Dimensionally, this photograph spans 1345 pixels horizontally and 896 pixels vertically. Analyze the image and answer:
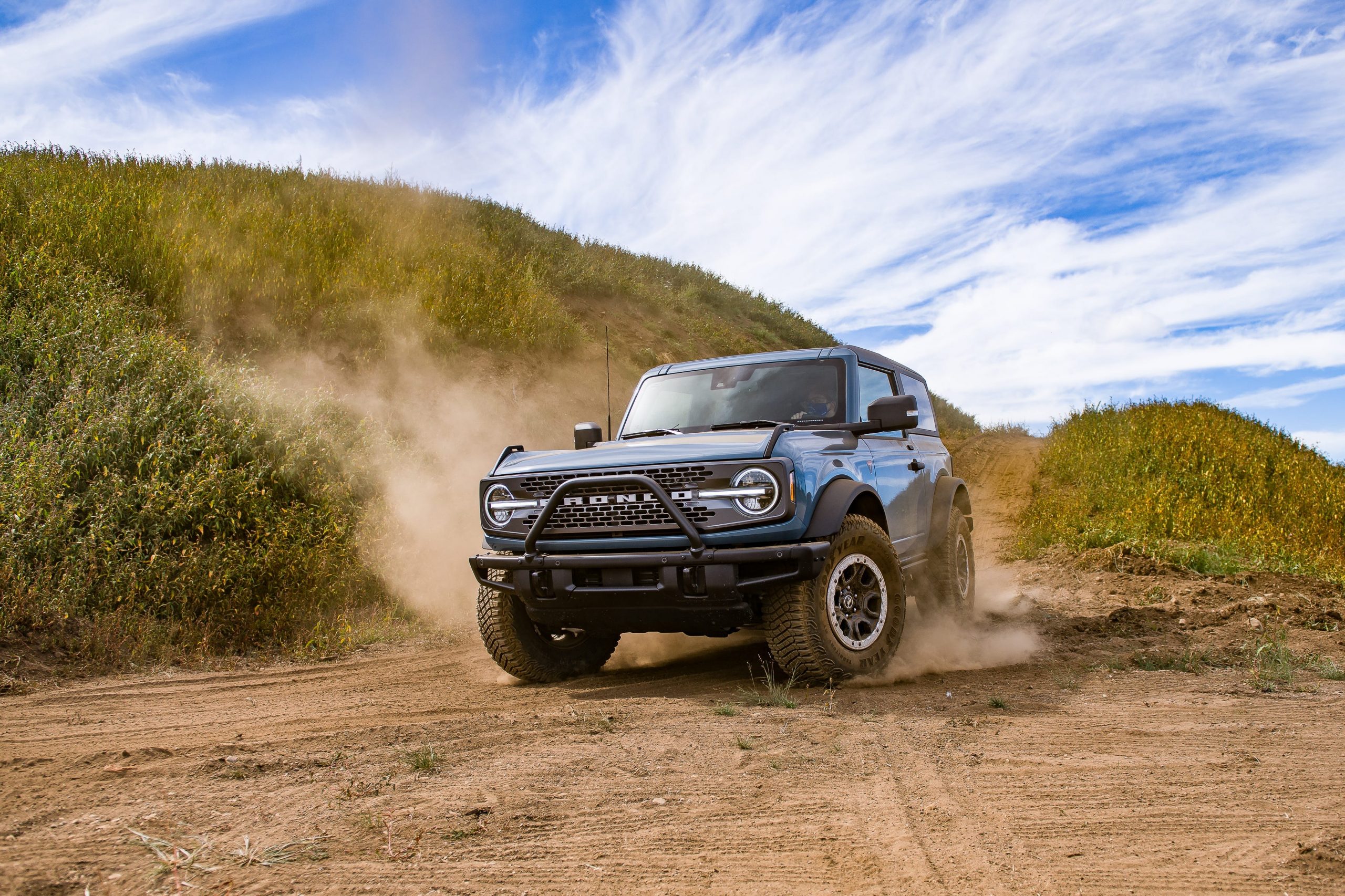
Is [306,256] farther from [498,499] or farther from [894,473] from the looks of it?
[894,473]

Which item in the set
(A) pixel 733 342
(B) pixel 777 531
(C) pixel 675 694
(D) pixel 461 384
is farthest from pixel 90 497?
(A) pixel 733 342

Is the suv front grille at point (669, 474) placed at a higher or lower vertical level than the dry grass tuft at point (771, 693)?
higher

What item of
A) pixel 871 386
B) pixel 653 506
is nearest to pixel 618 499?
pixel 653 506

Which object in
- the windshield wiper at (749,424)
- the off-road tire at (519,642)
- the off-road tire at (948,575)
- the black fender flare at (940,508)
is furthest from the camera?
the off-road tire at (948,575)

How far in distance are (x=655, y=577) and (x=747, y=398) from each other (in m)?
1.85

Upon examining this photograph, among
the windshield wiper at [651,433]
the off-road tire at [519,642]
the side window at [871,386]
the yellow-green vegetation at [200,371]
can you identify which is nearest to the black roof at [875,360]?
the side window at [871,386]

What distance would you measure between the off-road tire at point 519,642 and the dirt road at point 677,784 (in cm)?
18

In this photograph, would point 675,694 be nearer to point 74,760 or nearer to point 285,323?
point 74,760

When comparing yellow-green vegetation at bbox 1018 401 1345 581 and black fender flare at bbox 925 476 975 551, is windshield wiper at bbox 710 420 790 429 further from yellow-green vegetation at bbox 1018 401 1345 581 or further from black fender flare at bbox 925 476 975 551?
yellow-green vegetation at bbox 1018 401 1345 581

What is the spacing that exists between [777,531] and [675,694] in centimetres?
128

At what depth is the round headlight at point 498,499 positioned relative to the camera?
18.2 ft

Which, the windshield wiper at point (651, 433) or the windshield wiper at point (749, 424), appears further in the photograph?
the windshield wiper at point (651, 433)

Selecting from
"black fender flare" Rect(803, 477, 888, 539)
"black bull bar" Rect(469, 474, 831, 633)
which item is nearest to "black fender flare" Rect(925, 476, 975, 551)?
"black fender flare" Rect(803, 477, 888, 539)

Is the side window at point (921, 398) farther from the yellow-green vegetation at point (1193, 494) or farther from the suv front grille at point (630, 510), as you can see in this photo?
the yellow-green vegetation at point (1193, 494)
